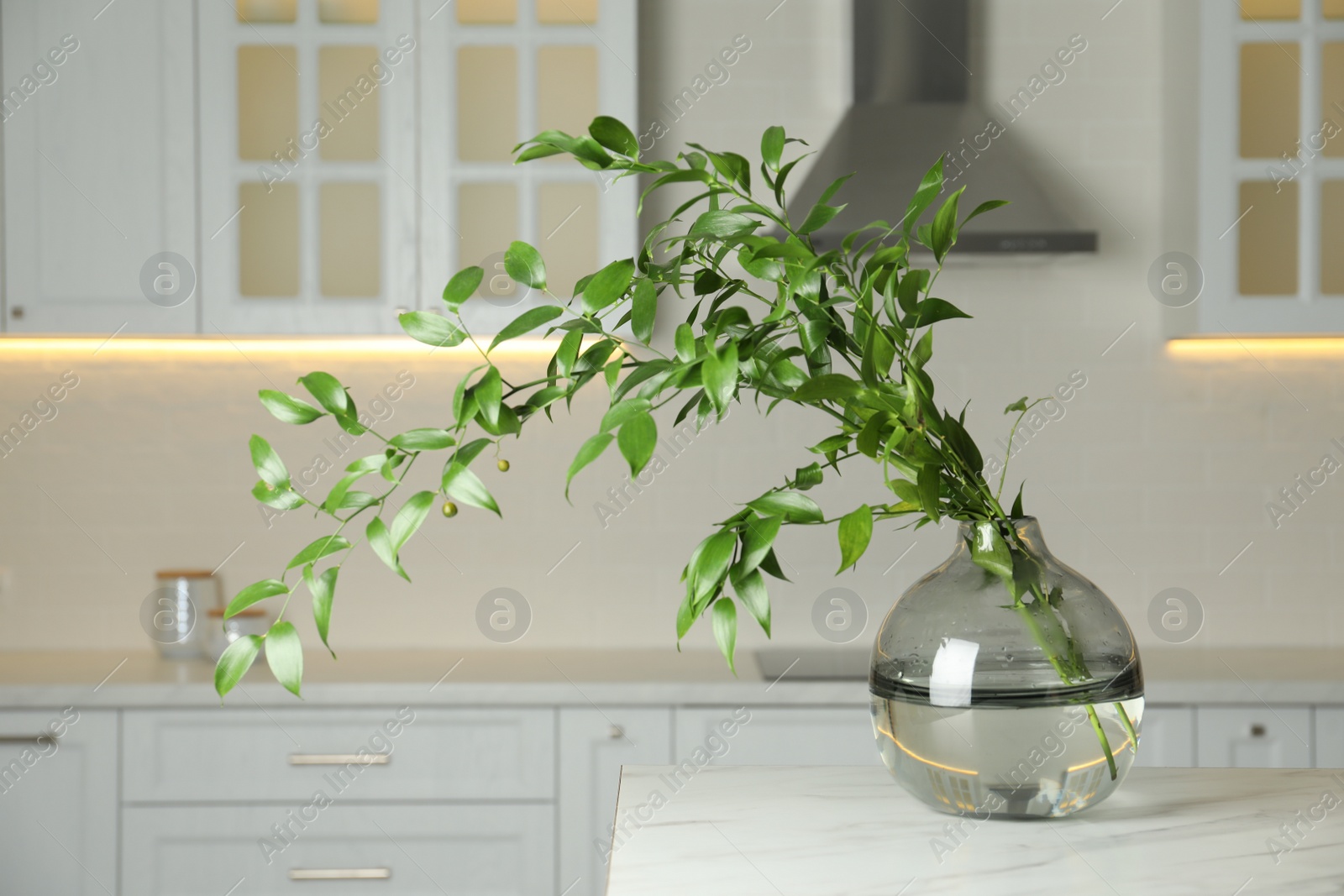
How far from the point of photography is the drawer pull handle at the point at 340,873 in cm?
238

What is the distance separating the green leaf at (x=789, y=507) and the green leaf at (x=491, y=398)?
0.57ft

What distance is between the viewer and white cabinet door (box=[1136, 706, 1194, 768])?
236 cm

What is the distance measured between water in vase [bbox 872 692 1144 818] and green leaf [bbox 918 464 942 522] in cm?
18

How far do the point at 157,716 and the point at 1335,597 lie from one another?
2.84 metres

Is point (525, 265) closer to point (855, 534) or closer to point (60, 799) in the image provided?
point (855, 534)

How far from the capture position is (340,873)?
2387 mm

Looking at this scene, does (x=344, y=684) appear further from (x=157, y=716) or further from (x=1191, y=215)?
(x=1191, y=215)

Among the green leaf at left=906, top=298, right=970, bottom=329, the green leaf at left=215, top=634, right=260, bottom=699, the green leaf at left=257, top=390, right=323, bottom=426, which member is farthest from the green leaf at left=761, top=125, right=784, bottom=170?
the green leaf at left=215, top=634, right=260, bottom=699

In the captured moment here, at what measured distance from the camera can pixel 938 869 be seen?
2.76ft

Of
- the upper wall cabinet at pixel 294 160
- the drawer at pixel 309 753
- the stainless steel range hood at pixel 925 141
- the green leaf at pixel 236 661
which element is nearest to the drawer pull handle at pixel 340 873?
the drawer at pixel 309 753

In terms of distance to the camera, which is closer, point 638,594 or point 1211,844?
point 1211,844

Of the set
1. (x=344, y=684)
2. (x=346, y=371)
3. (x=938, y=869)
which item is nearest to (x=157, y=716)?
(x=344, y=684)

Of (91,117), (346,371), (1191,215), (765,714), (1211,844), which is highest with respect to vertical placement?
(91,117)

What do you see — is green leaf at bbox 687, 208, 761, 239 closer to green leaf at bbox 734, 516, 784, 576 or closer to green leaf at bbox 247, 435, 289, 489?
green leaf at bbox 734, 516, 784, 576
